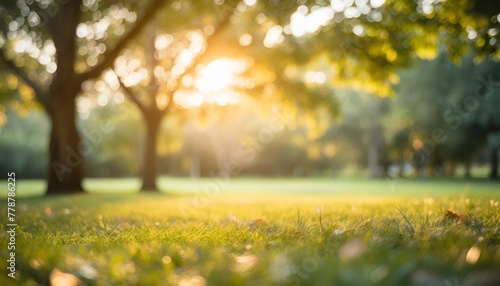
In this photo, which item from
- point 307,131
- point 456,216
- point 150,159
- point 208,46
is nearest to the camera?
point 456,216

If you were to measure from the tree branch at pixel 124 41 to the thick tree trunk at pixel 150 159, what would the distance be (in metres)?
4.94

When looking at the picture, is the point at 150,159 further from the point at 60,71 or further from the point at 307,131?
the point at 307,131

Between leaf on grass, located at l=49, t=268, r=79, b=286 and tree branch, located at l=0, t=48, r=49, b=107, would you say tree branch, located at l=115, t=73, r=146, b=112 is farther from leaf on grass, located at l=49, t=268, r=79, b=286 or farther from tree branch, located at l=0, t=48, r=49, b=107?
leaf on grass, located at l=49, t=268, r=79, b=286

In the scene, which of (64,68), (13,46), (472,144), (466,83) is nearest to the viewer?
(64,68)

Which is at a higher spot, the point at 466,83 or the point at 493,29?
the point at 466,83

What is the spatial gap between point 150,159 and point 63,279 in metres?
15.6

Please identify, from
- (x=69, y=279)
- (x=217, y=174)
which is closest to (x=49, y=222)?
(x=69, y=279)

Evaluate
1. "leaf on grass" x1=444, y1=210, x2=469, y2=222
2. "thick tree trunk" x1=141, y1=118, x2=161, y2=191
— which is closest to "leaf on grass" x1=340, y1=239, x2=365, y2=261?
"leaf on grass" x1=444, y1=210, x2=469, y2=222

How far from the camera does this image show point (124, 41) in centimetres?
1053

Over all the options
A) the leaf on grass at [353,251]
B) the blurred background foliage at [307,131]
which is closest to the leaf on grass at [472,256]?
the leaf on grass at [353,251]

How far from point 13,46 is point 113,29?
160 inches

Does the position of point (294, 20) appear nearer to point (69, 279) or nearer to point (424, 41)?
point (424, 41)

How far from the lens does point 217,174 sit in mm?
50281

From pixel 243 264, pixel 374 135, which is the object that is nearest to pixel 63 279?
pixel 243 264
